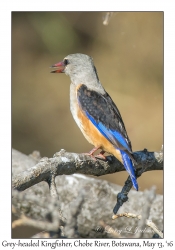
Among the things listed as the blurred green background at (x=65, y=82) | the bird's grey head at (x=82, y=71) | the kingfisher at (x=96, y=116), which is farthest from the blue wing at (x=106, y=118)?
the blurred green background at (x=65, y=82)

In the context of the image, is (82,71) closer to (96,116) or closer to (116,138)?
(96,116)

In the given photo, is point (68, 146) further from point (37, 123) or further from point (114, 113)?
→ point (114, 113)

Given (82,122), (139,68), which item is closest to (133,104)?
(139,68)

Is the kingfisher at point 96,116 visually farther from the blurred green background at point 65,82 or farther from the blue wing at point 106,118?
the blurred green background at point 65,82

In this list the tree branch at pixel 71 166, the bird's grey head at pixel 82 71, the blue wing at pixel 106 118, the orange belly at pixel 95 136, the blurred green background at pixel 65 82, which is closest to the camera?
the tree branch at pixel 71 166

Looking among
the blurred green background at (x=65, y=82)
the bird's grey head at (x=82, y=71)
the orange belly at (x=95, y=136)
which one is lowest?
the orange belly at (x=95, y=136)
